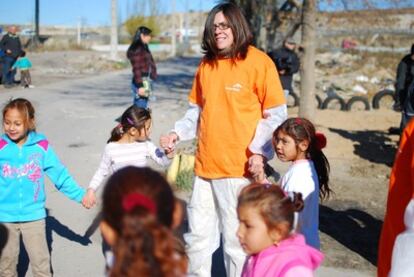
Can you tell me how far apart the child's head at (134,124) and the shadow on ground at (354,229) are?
2210 millimetres

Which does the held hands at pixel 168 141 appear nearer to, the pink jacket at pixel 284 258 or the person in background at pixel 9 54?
the pink jacket at pixel 284 258

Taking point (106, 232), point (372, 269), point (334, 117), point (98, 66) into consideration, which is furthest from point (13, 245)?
point (98, 66)

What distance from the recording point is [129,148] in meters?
4.12

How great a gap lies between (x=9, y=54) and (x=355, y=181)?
12594 mm

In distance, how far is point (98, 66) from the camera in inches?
1136

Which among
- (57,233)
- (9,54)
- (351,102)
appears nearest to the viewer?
(57,233)

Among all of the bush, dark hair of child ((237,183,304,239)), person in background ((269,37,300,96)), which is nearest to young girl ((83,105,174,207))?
dark hair of child ((237,183,304,239))

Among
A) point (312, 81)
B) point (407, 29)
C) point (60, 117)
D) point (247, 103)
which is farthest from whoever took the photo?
point (407, 29)

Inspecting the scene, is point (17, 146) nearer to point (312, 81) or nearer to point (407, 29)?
point (312, 81)

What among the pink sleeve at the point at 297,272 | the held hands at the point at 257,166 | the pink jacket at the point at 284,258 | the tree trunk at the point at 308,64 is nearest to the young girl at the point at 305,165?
the held hands at the point at 257,166

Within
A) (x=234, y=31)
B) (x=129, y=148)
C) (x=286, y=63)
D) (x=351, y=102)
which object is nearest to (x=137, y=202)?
(x=234, y=31)

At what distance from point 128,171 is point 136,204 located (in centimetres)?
14

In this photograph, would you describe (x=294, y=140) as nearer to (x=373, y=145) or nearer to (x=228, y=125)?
(x=228, y=125)

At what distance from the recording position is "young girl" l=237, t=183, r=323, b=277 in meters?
2.38
